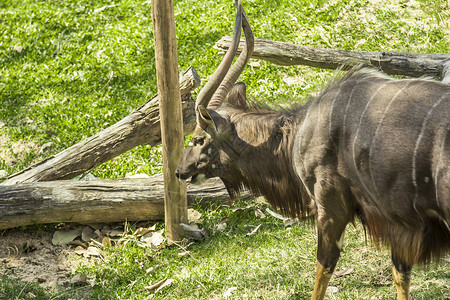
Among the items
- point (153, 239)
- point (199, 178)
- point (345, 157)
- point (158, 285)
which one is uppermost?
point (345, 157)

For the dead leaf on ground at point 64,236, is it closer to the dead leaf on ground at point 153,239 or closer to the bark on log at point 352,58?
the dead leaf on ground at point 153,239

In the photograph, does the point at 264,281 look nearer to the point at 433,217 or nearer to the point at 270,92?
the point at 433,217

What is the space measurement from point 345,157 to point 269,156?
2.57 ft

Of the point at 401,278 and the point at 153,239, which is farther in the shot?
the point at 153,239

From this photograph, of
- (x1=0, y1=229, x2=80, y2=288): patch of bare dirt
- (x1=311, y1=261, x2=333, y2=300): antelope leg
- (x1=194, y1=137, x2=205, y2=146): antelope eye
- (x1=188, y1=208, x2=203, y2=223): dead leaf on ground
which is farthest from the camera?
(x1=188, y1=208, x2=203, y2=223): dead leaf on ground

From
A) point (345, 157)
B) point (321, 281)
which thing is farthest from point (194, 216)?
point (345, 157)

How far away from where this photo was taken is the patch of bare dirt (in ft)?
16.3

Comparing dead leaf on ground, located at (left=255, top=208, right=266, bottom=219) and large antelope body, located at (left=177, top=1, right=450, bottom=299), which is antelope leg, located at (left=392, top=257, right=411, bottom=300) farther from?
dead leaf on ground, located at (left=255, top=208, right=266, bottom=219)

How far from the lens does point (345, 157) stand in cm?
360

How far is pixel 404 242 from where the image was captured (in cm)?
353

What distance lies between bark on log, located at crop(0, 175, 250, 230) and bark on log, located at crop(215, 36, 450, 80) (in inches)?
63.8

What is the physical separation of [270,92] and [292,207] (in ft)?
10.2

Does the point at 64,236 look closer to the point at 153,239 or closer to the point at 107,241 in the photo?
the point at 107,241

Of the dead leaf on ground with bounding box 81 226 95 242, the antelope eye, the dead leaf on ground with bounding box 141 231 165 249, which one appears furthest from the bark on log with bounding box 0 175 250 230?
the antelope eye
